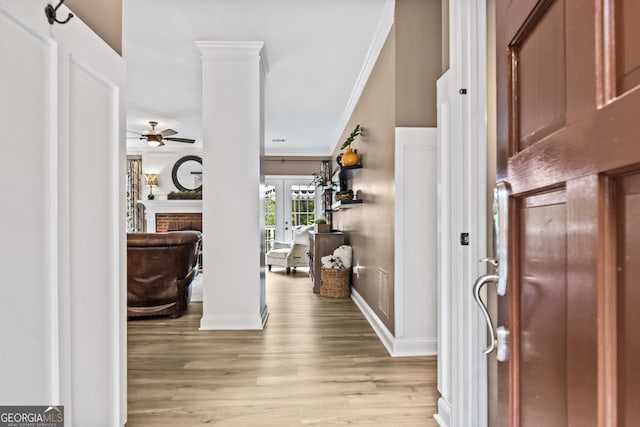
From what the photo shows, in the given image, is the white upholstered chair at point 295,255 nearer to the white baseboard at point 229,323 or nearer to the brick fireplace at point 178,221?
the brick fireplace at point 178,221

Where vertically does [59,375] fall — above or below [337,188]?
below

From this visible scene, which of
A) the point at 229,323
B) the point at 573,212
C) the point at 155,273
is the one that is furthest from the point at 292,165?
the point at 573,212

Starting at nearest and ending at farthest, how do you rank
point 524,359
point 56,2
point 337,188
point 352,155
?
point 524,359 → point 56,2 → point 352,155 → point 337,188

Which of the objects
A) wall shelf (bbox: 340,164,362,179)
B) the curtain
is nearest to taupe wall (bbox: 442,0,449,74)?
wall shelf (bbox: 340,164,362,179)

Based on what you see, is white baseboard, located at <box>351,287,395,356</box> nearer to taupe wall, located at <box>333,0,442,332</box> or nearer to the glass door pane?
taupe wall, located at <box>333,0,442,332</box>

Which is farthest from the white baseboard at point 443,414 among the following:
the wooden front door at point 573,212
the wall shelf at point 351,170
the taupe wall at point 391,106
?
the wall shelf at point 351,170

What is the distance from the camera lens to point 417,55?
282 centimetres

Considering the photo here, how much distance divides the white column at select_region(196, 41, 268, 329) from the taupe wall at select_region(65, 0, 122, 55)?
6.25 feet

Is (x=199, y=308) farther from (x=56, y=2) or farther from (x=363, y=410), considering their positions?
(x=56, y=2)

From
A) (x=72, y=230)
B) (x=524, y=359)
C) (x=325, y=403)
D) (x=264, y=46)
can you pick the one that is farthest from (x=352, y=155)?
(x=524, y=359)

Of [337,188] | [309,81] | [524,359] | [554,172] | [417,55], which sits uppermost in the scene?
[309,81]

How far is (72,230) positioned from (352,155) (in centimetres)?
324

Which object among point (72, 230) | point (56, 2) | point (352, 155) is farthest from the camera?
point (352, 155)

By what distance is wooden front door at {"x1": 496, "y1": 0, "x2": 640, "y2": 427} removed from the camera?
44 cm
